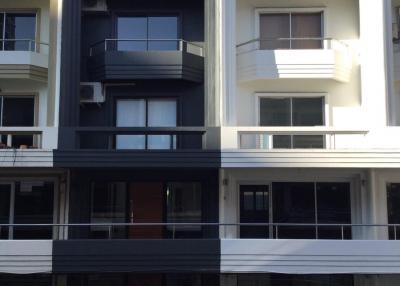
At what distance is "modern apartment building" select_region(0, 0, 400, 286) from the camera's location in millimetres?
12438

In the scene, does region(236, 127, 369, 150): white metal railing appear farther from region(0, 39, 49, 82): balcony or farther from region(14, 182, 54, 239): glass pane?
region(0, 39, 49, 82): balcony

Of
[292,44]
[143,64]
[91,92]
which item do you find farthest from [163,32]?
[292,44]

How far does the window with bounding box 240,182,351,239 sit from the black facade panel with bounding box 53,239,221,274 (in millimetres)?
1797

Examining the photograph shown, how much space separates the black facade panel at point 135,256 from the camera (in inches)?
459

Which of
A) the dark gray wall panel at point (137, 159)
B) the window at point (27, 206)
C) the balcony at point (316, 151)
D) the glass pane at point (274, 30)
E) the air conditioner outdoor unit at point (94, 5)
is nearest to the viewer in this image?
the balcony at point (316, 151)

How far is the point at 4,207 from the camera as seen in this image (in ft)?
44.1

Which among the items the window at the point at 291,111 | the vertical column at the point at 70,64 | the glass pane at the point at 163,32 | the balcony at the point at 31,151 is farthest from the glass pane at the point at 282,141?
the balcony at the point at 31,151

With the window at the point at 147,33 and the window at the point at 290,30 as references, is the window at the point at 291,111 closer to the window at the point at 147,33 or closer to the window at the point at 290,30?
the window at the point at 290,30

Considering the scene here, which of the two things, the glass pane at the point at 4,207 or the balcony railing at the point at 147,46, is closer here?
the glass pane at the point at 4,207

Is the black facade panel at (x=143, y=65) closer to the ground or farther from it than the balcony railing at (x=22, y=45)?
closer to the ground

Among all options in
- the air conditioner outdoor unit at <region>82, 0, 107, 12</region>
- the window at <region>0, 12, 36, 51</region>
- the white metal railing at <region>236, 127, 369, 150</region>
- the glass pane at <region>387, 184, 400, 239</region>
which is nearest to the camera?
the white metal railing at <region>236, 127, 369, 150</region>

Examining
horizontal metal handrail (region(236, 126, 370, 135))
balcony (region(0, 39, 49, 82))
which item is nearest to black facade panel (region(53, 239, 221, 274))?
horizontal metal handrail (region(236, 126, 370, 135))

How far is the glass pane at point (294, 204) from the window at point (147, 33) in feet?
15.2

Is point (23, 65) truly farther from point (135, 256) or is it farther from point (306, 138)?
point (306, 138)
